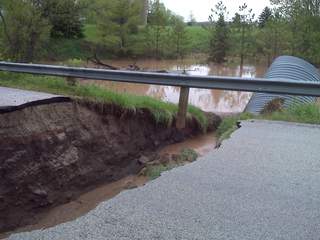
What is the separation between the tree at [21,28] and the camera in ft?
66.0

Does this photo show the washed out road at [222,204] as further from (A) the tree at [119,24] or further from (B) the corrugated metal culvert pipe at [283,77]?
(A) the tree at [119,24]

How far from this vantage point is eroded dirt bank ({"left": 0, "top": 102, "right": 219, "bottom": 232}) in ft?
24.3

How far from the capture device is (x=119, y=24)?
43.6m

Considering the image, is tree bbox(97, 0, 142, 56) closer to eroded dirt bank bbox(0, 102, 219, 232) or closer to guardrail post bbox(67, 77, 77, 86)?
guardrail post bbox(67, 77, 77, 86)

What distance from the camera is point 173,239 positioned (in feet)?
12.9

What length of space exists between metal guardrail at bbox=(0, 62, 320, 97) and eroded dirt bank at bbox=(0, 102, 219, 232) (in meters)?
0.86

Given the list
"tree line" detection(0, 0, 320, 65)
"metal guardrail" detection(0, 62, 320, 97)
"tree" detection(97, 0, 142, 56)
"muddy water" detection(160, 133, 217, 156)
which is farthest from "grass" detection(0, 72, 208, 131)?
"tree" detection(97, 0, 142, 56)

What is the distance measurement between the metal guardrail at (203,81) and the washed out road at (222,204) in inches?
83.8

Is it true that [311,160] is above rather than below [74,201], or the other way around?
above

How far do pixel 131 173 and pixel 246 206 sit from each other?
4.87 metres

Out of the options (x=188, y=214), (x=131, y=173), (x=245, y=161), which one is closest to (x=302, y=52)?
(x=131, y=173)

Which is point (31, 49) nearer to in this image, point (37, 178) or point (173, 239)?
point (37, 178)

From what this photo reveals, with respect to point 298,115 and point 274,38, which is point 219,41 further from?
point 298,115

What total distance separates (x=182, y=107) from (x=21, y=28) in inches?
504
